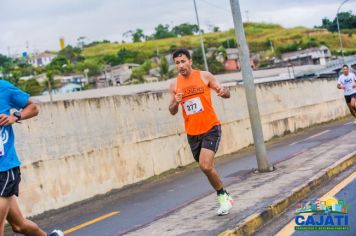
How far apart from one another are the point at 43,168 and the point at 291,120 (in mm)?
13810

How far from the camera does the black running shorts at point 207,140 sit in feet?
22.1

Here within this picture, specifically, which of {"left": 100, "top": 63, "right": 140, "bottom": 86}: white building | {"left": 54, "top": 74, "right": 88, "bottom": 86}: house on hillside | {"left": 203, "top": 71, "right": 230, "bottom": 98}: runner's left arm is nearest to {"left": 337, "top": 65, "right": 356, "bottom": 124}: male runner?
{"left": 203, "top": 71, "right": 230, "bottom": 98}: runner's left arm

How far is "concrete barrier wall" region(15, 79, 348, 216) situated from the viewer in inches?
383

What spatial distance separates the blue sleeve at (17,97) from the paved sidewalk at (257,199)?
218 cm

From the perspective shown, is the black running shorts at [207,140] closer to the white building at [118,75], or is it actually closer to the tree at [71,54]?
the white building at [118,75]

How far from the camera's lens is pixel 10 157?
16.6 ft

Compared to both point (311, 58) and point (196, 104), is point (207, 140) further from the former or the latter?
point (311, 58)

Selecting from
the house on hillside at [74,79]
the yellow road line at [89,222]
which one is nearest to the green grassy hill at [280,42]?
the house on hillside at [74,79]

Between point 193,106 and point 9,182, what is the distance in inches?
99.2

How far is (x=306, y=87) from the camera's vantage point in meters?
24.1

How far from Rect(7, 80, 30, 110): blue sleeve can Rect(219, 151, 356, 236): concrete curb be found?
2.36m

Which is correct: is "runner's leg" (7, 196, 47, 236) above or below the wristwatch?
below

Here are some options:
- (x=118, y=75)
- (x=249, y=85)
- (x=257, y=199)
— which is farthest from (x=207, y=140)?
(x=118, y=75)

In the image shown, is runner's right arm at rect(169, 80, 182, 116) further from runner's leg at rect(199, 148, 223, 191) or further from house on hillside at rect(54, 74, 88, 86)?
house on hillside at rect(54, 74, 88, 86)
